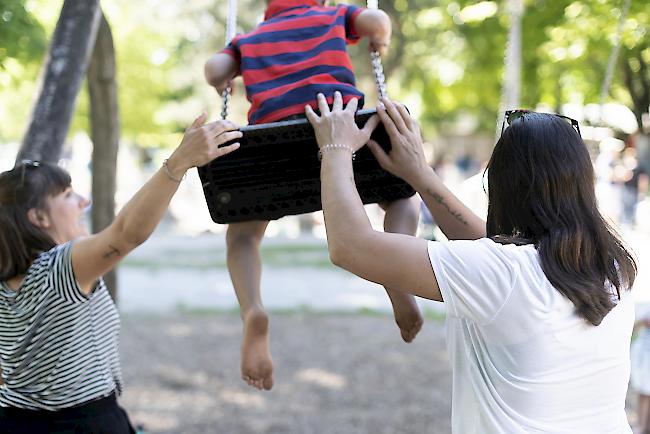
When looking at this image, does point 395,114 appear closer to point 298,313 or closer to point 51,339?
point 51,339

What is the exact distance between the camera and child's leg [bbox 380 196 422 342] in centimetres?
245

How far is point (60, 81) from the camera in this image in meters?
3.36

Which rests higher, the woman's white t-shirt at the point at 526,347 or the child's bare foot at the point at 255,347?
the woman's white t-shirt at the point at 526,347

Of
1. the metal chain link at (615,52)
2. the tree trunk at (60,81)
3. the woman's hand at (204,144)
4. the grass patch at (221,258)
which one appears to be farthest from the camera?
the grass patch at (221,258)

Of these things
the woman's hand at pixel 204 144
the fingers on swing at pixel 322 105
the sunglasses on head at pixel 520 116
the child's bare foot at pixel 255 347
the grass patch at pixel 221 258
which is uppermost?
the fingers on swing at pixel 322 105

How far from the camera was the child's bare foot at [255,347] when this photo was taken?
2527 mm

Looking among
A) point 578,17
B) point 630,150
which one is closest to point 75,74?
point 578,17

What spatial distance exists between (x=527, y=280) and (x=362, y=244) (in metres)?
0.37

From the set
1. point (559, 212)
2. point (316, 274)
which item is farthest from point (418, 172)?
point (316, 274)

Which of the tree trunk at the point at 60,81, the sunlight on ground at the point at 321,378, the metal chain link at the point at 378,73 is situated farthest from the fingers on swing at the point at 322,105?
the sunlight on ground at the point at 321,378

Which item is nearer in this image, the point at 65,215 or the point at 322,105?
the point at 322,105

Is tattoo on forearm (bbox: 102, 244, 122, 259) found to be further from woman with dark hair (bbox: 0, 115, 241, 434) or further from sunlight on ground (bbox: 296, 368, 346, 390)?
sunlight on ground (bbox: 296, 368, 346, 390)

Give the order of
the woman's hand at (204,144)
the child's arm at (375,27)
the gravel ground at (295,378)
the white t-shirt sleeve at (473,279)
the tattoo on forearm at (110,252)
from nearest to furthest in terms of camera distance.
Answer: the white t-shirt sleeve at (473,279)
the woman's hand at (204,144)
the tattoo on forearm at (110,252)
the child's arm at (375,27)
the gravel ground at (295,378)

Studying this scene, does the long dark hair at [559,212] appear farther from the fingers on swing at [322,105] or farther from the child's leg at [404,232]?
the child's leg at [404,232]
